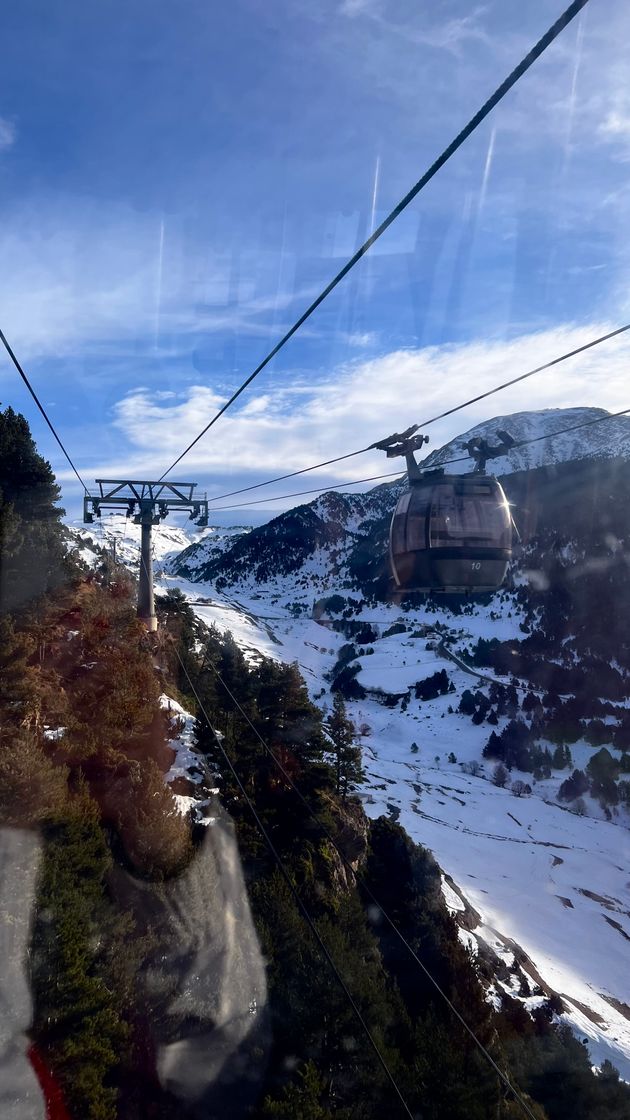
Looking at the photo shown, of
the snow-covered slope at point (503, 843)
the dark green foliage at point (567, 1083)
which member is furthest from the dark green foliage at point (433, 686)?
the dark green foliage at point (567, 1083)

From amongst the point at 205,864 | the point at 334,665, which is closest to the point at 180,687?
the point at 205,864

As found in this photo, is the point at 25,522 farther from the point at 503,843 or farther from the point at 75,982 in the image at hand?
the point at 503,843

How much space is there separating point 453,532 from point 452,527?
88 millimetres

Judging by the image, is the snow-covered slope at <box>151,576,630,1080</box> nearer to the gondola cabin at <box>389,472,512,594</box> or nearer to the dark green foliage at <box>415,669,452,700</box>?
the dark green foliage at <box>415,669,452,700</box>

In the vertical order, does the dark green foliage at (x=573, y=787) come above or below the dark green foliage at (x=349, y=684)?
below

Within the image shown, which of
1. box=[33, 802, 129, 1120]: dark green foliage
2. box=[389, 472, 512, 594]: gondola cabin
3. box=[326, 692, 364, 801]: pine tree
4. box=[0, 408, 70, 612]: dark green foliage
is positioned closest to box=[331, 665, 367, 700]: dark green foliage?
box=[326, 692, 364, 801]: pine tree

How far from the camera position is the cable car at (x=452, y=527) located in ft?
32.5

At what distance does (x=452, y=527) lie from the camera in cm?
984

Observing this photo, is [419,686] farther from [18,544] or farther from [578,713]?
[18,544]

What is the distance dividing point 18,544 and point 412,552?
1237 cm

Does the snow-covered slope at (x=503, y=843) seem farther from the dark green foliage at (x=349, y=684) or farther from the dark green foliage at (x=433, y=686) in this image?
the dark green foliage at (x=349, y=684)

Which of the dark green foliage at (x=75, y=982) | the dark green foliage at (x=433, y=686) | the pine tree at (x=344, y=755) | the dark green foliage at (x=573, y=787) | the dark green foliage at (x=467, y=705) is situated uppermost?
the dark green foliage at (x=75, y=982)

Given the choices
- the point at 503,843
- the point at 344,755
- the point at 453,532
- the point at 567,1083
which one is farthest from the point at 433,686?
the point at 453,532

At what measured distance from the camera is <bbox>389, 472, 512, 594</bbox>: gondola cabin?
990 centimetres
